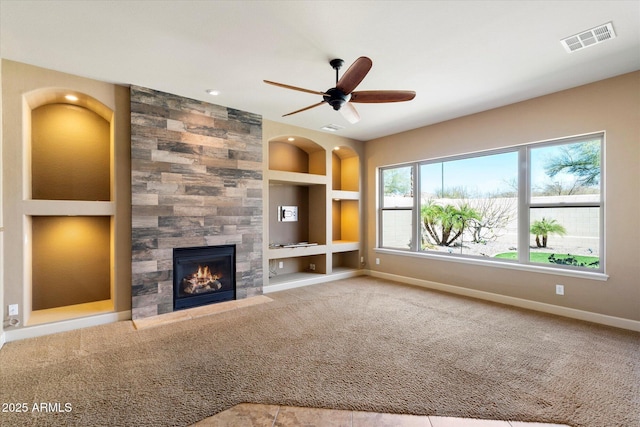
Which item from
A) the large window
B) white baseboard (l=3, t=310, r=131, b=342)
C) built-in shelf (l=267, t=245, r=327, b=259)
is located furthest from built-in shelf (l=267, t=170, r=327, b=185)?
white baseboard (l=3, t=310, r=131, b=342)

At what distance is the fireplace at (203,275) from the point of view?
420 centimetres

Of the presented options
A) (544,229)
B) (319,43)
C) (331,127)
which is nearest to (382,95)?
(319,43)

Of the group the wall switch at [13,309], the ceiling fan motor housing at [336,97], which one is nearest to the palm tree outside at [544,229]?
the ceiling fan motor housing at [336,97]

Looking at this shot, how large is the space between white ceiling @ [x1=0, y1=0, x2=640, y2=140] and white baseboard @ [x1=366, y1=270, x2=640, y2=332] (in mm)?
2984

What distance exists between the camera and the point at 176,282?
164 inches

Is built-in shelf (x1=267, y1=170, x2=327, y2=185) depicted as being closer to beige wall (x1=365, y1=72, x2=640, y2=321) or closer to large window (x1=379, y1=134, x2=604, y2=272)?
large window (x1=379, y1=134, x2=604, y2=272)

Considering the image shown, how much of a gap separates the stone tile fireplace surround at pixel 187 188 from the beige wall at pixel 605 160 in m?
3.47

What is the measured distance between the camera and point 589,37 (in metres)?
2.71

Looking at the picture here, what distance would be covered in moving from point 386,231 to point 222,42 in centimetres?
488

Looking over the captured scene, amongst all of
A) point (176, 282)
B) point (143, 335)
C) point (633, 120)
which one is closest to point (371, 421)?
point (143, 335)

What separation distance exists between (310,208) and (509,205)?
12.3 feet

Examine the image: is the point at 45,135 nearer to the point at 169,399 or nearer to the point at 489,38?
the point at 169,399

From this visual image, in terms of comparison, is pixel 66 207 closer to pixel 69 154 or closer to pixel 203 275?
pixel 69 154

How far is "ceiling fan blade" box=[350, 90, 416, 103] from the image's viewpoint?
297 centimetres
